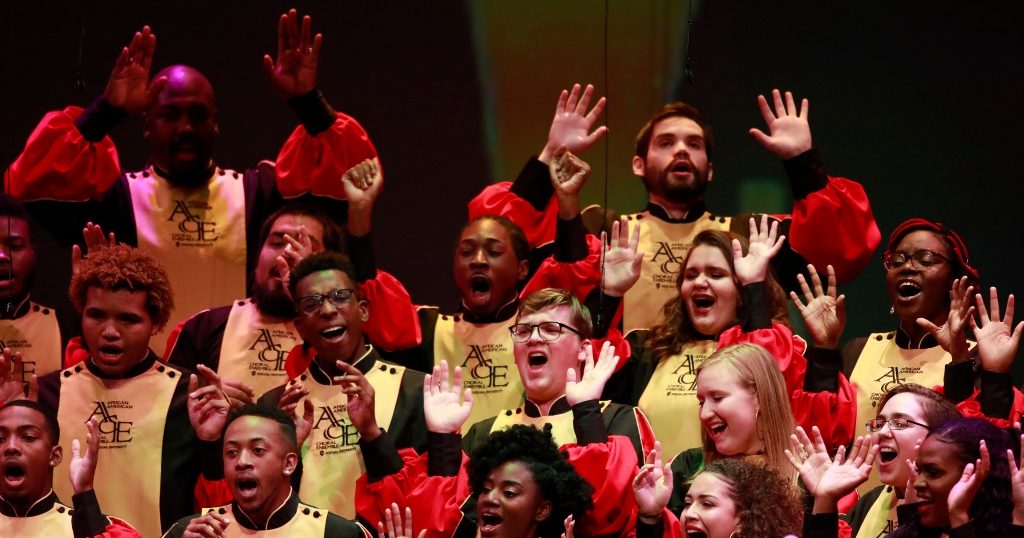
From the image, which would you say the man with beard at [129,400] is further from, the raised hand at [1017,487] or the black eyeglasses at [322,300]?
the raised hand at [1017,487]

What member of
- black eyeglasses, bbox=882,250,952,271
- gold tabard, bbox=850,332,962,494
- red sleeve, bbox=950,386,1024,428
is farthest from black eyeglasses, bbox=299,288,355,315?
red sleeve, bbox=950,386,1024,428

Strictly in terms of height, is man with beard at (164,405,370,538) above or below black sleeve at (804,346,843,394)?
below

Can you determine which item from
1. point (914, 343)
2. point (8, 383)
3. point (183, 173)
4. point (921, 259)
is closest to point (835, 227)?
point (921, 259)

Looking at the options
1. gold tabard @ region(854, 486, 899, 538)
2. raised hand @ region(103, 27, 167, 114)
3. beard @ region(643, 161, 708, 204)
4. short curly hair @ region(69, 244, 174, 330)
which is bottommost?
gold tabard @ region(854, 486, 899, 538)

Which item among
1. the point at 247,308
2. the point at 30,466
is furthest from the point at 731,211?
the point at 30,466

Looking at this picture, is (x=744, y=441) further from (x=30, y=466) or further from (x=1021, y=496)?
(x=30, y=466)

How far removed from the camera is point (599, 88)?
6.08 metres

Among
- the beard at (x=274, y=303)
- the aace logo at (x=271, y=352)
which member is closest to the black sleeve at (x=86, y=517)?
the aace logo at (x=271, y=352)

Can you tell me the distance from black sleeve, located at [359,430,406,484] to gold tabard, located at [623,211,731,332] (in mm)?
1262

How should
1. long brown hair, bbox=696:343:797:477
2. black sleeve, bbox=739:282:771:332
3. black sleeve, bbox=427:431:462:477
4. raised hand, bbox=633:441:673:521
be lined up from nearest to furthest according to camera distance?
raised hand, bbox=633:441:673:521 → long brown hair, bbox=696:343:797:477 → black sleeve, bbox=427:431:462:477 → black sleeve, bbox=739:282:771:332

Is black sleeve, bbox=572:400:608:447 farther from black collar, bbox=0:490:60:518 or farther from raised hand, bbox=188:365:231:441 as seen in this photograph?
black collar, bbox=0:490:60:518

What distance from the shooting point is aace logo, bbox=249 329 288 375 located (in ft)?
16.3

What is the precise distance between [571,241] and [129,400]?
62.5 inches

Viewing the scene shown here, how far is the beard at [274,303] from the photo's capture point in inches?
197
